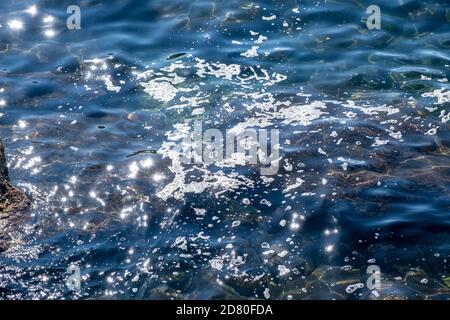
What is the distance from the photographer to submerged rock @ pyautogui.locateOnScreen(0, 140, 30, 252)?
6.61 m

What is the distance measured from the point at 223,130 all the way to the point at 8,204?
3078 millimetres

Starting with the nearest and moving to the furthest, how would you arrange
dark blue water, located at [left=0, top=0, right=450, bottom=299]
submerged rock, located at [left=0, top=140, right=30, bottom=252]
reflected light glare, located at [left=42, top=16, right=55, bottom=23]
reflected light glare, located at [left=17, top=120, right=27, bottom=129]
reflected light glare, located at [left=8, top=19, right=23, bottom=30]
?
dark blue water, located at [left=0, top=0, right=450, bottom=299], submerged rock, located at [left=0, top=140, right=30, bottom=252], reflected light glare, located at [left=17, top=120, right=27, bottom=129], reflected light glare, located at [left=8, top=19, right=23, bottom=30], reflected light glare, located at [left=42, top=16, right=55, bottom=23]

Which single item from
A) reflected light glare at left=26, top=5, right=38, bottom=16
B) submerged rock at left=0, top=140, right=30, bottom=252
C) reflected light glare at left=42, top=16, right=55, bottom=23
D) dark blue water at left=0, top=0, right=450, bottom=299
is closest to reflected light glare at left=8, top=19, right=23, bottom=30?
dark blue water at left=0, top=0, right=450, bottom=299

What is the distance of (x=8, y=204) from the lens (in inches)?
268

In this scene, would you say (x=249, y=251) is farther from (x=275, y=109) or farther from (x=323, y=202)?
(x=275, y=109)

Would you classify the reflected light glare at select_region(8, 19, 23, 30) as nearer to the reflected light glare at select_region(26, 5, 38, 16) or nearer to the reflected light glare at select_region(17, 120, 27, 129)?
the reflected light glare at select_region(26, 5, 38, 16)

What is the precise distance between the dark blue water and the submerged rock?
119 mm

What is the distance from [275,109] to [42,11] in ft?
17.2

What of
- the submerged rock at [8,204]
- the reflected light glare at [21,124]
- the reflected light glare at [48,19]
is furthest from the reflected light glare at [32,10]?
the submerged rock at [8,204]

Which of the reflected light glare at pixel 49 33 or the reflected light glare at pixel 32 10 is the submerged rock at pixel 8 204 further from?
A: the reflected light glare at pixel 32 10

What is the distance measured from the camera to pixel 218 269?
6.22 meters

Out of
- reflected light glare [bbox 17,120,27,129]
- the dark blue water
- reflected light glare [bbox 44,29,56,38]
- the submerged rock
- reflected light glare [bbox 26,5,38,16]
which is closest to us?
the dark blue water
